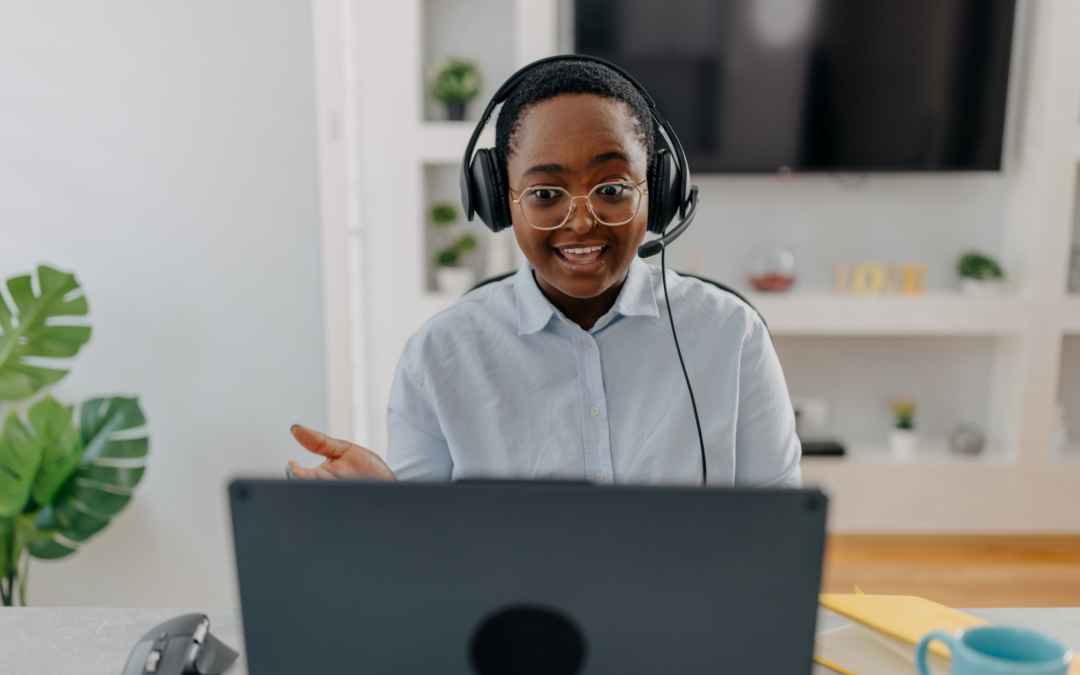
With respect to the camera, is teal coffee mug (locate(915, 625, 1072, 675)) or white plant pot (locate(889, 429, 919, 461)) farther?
white plant pot (locate(889, 429, 919, 461))

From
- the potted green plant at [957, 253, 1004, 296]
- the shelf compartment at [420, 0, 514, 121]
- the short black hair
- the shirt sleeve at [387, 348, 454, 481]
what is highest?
the shelf compartment at [420, 0, 514, 121]

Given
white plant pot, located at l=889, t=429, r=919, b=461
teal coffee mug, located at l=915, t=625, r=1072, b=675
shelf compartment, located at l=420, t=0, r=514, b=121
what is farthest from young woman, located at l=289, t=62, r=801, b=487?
white plant pot, located at l=889, t=429, r=919, b=461

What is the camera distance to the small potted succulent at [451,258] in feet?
8.09

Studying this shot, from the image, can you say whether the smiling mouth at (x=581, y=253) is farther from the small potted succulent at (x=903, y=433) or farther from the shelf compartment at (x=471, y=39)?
the small potted succulent at (x=903, y=433)

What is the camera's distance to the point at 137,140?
2096mm

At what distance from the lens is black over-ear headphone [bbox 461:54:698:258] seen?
3.34 ft

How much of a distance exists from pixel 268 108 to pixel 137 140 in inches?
14.0

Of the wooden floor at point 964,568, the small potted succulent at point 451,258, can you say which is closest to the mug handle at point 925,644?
the wooden floor at point 964,568

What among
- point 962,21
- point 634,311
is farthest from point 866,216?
point 634,311

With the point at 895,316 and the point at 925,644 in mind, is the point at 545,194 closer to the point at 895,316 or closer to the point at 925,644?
the point at 925,644

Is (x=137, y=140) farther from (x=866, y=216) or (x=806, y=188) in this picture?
(x=866, y=216)

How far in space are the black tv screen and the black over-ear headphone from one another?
145 centimetres

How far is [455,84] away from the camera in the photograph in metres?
2.39

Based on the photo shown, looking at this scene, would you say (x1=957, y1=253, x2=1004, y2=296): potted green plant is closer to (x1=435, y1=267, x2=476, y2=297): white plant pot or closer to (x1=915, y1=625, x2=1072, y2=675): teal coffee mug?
(x1=435, y1=267, x2=476, y2=297): white plant pot
